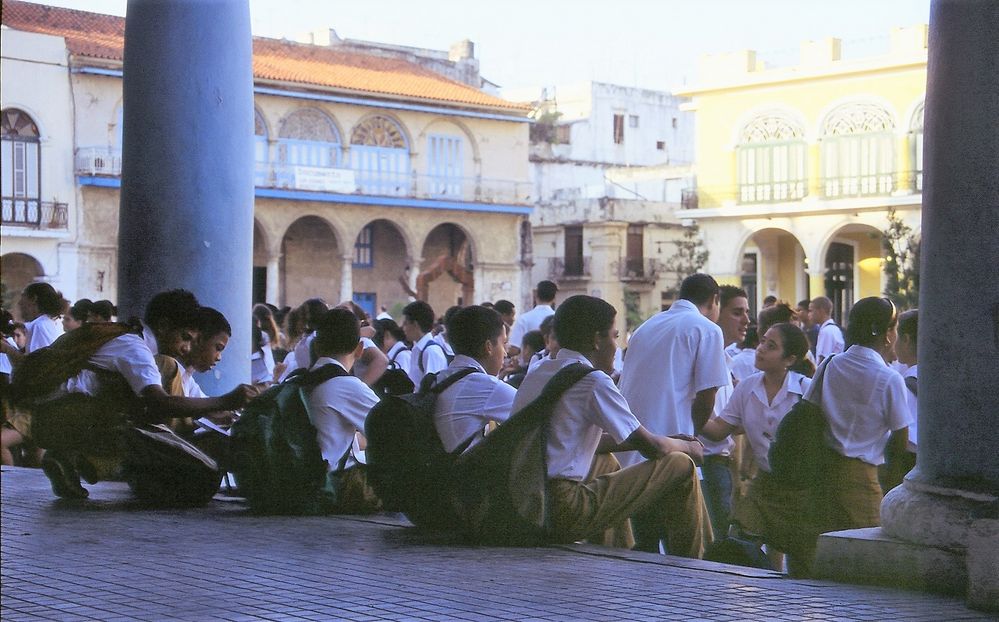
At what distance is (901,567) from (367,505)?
3159mm

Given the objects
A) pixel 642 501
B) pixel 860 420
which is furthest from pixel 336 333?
pixel 860 420

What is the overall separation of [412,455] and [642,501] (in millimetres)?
1074

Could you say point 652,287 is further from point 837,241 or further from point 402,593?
point 402,593

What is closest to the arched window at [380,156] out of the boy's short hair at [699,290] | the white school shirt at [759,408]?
the boy's short hair at [699,290]

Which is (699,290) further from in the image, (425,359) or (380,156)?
(380,156)

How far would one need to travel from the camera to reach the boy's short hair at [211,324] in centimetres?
790

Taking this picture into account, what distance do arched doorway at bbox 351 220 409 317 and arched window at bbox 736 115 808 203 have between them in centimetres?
1024

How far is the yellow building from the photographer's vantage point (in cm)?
3662

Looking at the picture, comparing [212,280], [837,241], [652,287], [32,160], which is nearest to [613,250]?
[652,287]

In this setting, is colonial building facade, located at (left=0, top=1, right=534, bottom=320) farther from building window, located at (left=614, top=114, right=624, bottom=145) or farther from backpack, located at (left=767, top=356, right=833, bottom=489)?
backpack, located at (left=767, top=356, right=833, bottom=489)

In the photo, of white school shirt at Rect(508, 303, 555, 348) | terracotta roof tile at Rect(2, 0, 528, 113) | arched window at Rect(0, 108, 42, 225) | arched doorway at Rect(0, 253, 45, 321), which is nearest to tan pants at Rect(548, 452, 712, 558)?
white school shirt at Rect(508, 303, 555, 348)

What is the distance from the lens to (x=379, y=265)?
44.3 meters

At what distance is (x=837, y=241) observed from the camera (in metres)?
39.8

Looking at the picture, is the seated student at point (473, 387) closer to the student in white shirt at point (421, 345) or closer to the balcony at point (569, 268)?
the student in white shirt at point (421, 345)
